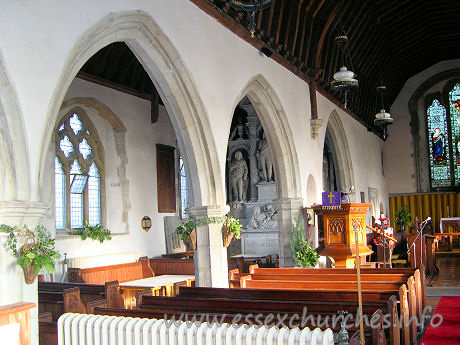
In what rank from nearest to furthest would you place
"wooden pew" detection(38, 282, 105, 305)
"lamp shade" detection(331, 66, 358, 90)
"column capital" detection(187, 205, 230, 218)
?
"wooden pew" detection(38, 282, 105, 305)
"column capital" detection(187, 205, 230, 218)
"lamp shade" detection(331, 66, 358, 90)

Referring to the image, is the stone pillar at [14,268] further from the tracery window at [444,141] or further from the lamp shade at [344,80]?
the tracery window at [444,141]

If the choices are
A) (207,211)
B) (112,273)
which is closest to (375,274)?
(207,211)

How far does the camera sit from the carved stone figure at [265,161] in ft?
36.9

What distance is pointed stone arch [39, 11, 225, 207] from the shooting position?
192 inches

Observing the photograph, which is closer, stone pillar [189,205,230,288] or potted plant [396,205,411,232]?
stone pillar [189,205,230,288]

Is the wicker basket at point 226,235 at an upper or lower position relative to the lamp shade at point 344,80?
lower

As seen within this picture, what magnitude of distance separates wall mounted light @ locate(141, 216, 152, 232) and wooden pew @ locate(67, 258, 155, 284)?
73cm

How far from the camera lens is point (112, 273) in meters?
8.96

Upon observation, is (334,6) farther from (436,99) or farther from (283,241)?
(436,99)

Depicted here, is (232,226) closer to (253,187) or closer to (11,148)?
(11,148)

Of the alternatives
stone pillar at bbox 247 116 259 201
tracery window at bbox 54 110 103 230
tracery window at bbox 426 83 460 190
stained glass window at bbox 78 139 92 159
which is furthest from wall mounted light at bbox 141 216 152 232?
tracery window at bbox 426 83 460 190

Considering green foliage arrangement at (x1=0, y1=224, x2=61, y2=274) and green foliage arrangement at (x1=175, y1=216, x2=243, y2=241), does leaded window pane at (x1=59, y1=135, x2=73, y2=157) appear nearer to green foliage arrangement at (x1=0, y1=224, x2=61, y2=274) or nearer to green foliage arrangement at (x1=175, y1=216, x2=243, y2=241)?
green foliage arrangement at (x1=175, y1=216, x2=243, y2=241)

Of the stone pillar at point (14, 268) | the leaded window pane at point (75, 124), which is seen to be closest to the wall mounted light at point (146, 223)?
the leaded window pane at point (75, 124)

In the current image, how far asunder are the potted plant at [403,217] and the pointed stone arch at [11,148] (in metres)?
14.9
